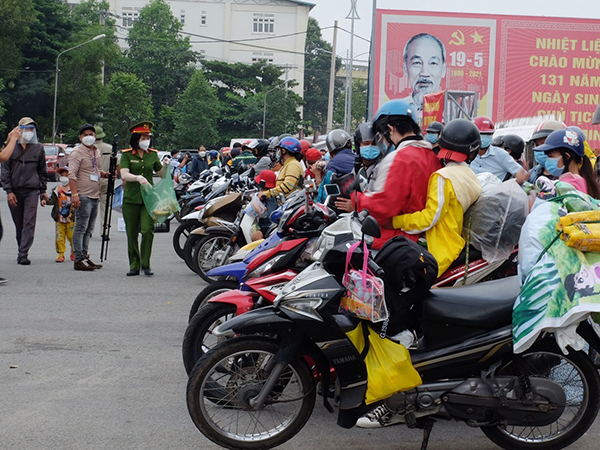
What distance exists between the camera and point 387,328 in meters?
4.38

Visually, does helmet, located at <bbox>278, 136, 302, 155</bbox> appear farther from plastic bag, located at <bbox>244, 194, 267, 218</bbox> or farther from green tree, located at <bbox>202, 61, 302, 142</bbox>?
green tree, located at <bbox>202, 61, 302, 142</bbox>

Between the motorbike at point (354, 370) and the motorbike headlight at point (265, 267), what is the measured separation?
97 cm

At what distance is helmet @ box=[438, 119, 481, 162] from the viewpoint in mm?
5176

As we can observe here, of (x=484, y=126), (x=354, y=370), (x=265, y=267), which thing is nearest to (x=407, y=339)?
(x=354, y=370)

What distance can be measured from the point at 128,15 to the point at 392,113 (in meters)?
91.1

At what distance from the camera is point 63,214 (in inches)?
440

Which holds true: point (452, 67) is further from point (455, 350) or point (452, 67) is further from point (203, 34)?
point (203, 34)

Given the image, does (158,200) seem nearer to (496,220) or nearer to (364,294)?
(496,220)

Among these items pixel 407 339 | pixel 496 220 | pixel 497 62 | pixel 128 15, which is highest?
pixel 128 15

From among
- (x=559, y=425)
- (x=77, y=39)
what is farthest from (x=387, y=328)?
(x=77, y=39)

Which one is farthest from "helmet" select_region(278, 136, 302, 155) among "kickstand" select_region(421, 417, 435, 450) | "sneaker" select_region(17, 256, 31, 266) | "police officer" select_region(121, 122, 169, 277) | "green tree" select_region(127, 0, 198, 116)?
"green tree" select_region(127, 0, 198, 116)

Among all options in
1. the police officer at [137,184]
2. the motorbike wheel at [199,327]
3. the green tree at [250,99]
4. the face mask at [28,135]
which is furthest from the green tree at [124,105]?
the motorbike wheel at [199,327]

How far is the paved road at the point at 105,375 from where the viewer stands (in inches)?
186

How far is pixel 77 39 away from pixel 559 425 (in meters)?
62.4
